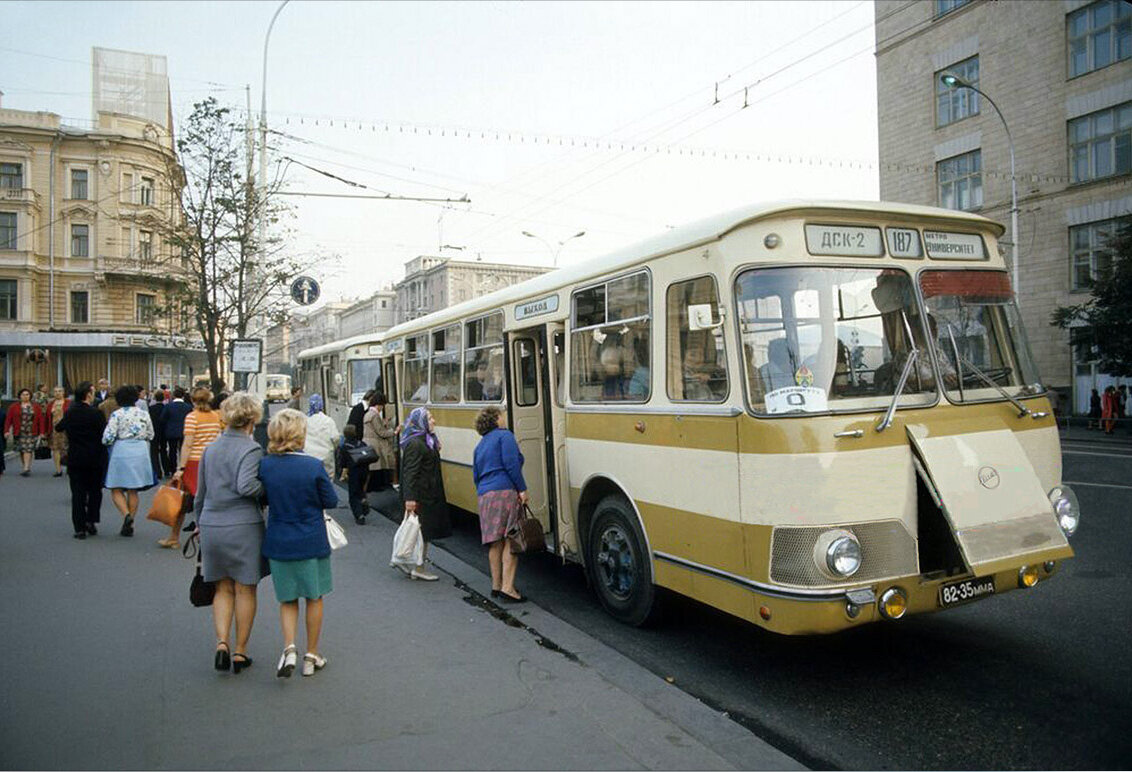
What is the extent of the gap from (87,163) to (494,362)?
1989 inches

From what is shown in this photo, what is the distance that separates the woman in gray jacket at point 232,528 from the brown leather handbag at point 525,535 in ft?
7.79

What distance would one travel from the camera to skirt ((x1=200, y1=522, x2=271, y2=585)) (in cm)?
522

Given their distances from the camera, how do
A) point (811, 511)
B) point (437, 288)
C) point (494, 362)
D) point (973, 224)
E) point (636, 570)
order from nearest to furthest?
point (811, 511) → point (973, 224) → point (636, 570) → point (494, 362) → point (437, 288)

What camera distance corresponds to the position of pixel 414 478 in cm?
795

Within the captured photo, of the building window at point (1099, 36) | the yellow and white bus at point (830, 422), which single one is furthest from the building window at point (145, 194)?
the yellow and white bus at point (830, 422)

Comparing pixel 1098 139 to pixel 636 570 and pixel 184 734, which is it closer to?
pixel 636 570

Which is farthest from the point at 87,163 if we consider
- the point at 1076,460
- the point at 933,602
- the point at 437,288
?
the point at 933,602

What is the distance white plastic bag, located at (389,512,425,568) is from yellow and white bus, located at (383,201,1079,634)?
7.82 ft

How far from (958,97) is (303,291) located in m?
28.8

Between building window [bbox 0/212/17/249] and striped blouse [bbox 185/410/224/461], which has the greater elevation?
building window [bbox 0/212/17/249]

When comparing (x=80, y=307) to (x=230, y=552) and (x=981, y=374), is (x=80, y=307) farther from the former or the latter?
(x=981, y=374)

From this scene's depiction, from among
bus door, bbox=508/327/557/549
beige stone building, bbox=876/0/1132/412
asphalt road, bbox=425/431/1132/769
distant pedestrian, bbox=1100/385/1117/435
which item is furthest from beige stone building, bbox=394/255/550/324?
asphalt road, bbox=425/431/1132/769

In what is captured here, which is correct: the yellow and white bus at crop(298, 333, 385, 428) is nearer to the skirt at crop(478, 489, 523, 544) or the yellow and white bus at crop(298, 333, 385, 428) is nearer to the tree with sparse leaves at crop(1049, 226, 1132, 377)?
the skirt at crop(478, 489, 523, 544)

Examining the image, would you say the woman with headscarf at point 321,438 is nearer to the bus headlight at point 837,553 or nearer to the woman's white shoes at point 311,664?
Result: the woman's white shoes at point 311,664
